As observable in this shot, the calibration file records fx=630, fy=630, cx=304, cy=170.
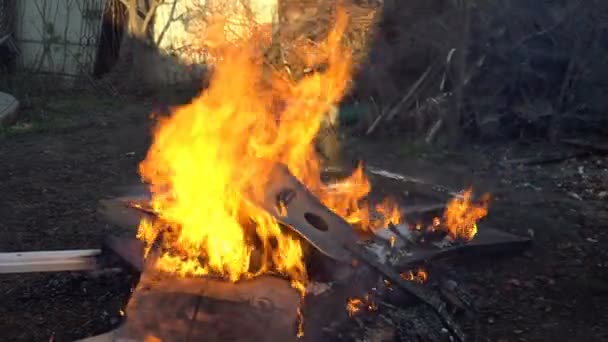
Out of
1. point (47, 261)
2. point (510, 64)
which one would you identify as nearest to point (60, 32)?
point (510, 64)

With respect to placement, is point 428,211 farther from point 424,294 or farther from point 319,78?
point 319,78

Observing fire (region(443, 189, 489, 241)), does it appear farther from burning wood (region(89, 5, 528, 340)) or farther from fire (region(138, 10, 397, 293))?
fire (region(138, 10, 397, 293))

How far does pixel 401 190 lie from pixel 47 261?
3.33 m

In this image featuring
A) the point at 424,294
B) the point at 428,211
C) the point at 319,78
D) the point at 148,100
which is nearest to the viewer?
the point at 424,294

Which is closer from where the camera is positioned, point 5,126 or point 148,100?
point 5,126

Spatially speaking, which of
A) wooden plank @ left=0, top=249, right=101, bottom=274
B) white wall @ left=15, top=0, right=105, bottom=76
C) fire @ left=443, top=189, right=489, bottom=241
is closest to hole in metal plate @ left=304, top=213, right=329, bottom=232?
fire @ left=443, top=189, right=489, bottom=241

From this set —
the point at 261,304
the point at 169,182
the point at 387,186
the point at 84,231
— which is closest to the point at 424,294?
the point at 261,304

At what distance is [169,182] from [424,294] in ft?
6.34

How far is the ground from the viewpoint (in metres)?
4.14

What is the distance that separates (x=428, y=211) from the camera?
16.5ft

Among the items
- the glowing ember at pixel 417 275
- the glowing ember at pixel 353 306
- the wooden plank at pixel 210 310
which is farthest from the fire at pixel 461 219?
the wooden plank at pixel 210 310

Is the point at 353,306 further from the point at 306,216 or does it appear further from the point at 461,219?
the point at 461,219

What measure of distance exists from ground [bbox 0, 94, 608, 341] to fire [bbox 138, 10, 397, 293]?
0.70 meters

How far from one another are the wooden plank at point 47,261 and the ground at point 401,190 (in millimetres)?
304
